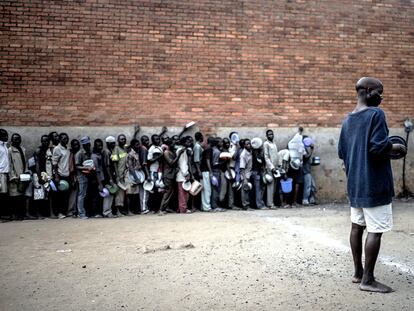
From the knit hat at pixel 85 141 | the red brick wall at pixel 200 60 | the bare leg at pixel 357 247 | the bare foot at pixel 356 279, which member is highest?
the red brick wall at pixel 200 60

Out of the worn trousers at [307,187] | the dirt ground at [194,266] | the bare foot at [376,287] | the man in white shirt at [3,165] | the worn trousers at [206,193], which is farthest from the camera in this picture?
the worn trousers at [307,187]

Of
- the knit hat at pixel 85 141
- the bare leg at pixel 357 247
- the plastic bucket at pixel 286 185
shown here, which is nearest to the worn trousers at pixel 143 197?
the knit hat at pixel 85 141

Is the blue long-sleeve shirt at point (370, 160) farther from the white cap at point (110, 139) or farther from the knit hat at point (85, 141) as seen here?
the knit hat at point (85, 141)

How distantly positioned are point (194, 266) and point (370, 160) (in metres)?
2.14

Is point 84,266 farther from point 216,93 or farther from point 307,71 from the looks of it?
point 307,71

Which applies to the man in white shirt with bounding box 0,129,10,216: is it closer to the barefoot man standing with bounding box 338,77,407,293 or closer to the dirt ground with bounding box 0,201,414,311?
the dirt ground with bounding box 0,201,414,311

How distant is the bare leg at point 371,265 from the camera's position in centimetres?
343

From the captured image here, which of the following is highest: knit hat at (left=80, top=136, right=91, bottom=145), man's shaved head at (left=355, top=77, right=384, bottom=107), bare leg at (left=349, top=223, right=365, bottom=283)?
man's shaved head at (left=355, top=77, right=384, bottom=107)

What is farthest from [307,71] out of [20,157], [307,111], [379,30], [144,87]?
[20,157]

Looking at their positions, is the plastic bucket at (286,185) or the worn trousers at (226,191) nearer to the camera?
the worn trousers at (226,191)

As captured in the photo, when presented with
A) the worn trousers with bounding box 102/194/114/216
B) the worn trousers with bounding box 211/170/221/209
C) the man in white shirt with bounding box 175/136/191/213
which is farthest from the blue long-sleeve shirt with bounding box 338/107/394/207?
the worn trousers with bounding box 102/194/114/216

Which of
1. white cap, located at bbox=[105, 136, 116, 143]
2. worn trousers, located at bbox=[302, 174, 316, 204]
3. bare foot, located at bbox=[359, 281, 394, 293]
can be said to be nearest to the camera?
bare foot, located at bbox=[359, 281, 394, 293]

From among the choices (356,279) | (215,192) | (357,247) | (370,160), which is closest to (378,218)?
(357,247)

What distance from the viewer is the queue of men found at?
754 cm
